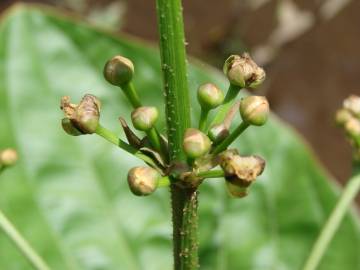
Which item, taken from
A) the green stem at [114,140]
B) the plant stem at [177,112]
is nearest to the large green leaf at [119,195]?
the plant stem at [177,112]

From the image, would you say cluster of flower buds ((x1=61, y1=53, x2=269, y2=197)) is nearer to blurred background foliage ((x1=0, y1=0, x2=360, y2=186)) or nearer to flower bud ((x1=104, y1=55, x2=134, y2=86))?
flower bud ((x1=104, y1=55, x2=134, y2=86))

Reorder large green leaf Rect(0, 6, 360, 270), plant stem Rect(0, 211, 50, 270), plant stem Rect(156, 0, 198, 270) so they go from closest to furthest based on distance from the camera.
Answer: plant stem Rect(156, 0, 198, 270)
plant stem Rect(0, 211, 50, 270)
large green leaf Rect(0, 6, 360, 270)

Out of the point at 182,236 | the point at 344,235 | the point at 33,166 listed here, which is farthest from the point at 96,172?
A: the point at 182,236

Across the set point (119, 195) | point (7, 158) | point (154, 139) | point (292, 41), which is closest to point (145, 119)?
point (154, 139)

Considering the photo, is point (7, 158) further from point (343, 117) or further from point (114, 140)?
point (343, 117)

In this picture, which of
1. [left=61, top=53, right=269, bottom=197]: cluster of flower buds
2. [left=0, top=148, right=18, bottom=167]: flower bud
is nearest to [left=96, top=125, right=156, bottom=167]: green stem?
[left=61, top=53, right=269, bottom=197]: cluster of flower buds

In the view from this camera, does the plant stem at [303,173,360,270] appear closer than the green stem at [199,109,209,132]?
No

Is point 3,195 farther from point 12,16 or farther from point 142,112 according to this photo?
point 142,112
